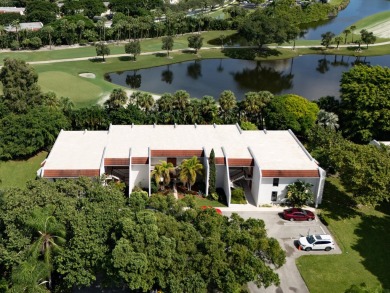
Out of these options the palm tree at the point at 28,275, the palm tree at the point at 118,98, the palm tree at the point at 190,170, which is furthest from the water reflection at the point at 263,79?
the palm tree at the point at 28,275

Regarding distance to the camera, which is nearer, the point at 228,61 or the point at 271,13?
the point at 228,61

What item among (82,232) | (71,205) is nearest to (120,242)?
(82,232)

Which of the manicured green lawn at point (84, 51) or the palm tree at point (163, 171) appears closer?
the palm tree at point (163, 171)

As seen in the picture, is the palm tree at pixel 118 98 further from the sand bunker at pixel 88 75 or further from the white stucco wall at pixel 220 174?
the sand bunker at pixel 88 75

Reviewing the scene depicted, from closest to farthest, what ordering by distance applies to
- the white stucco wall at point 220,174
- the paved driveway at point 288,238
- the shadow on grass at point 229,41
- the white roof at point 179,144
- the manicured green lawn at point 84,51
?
the paved driveway at point 288,238 < the white roof at point 179,144 < the white stucco wall at point 220,174 < the manicured green lawn at point 84,51 < the shadow on grass at point 229,41

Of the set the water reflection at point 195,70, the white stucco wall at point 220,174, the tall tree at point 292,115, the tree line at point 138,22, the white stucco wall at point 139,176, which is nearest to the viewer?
the white stucco wall at point 139,176

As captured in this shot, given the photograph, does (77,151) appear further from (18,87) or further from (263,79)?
(263,79)

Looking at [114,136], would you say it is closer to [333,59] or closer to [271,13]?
[333,59]
